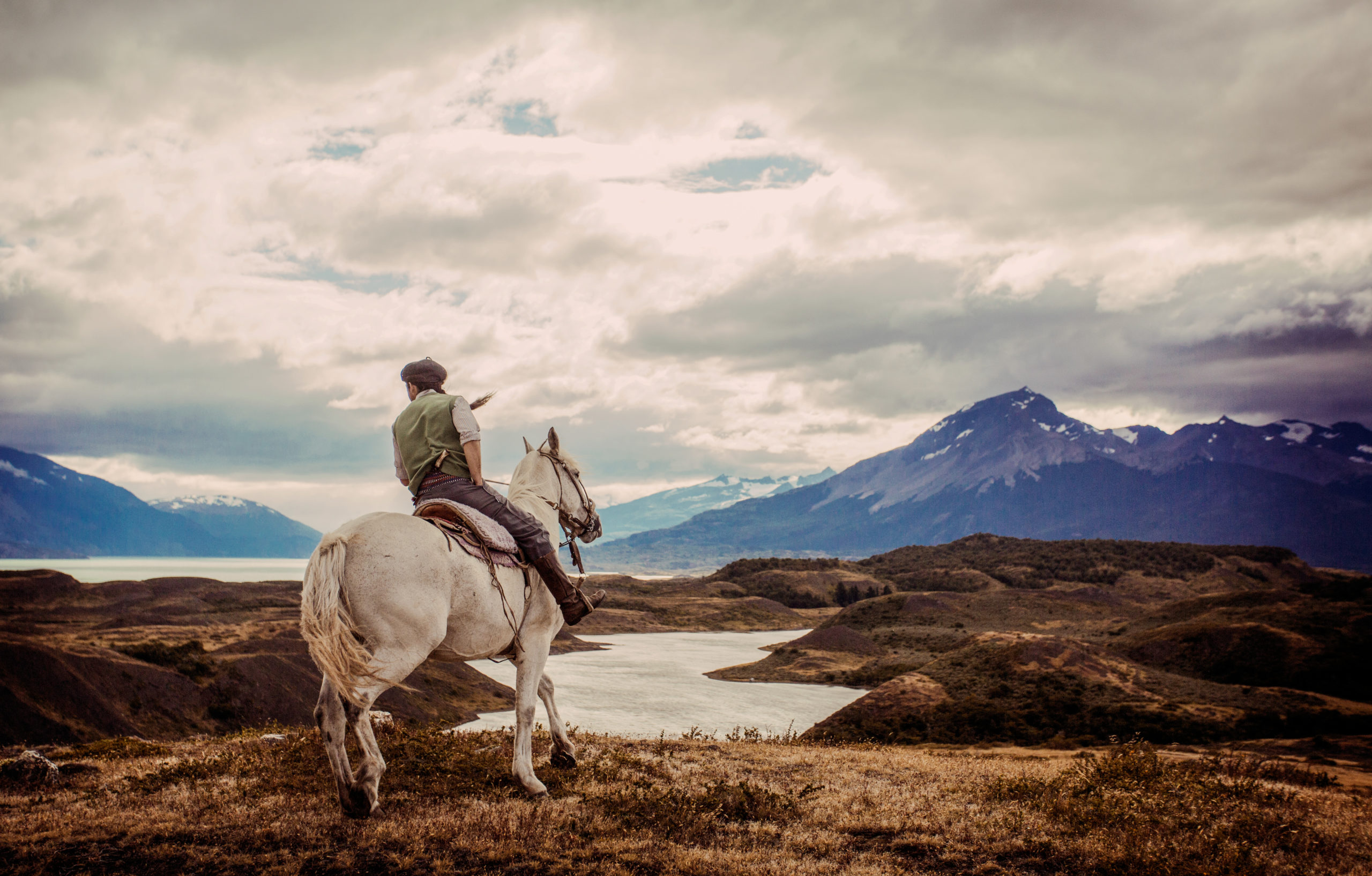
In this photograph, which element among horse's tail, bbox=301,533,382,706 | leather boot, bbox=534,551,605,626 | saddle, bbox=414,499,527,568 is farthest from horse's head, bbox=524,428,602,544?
horse's tail, bbox=301,533,382,706

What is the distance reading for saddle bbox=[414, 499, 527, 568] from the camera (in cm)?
840

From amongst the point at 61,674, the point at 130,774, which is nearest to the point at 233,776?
the point at 130,774

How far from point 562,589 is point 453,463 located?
2.02m

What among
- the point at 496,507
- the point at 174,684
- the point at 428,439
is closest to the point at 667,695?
the point at 174,684

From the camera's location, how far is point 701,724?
54.3 meters

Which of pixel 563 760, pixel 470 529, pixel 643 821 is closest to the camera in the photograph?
pixel 643 821

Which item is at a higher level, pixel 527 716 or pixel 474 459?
pixel 474 459

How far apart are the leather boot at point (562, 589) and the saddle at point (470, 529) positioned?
0.48 meters

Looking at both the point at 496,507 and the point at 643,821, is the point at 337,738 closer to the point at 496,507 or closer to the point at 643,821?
the point at 496,507

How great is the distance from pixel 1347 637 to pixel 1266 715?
75.0ft

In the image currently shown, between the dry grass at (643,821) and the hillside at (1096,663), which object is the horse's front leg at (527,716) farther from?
the hillside at (1096,663)

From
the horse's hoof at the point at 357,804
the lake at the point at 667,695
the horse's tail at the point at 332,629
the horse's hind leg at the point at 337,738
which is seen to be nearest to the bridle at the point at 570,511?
the horse's tail at the point at 332,629

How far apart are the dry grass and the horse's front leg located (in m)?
0.26

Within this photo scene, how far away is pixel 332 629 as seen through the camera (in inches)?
284
